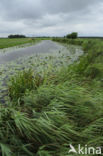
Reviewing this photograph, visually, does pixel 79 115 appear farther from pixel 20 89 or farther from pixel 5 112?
pixel 20 89

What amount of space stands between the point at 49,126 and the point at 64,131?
223mm

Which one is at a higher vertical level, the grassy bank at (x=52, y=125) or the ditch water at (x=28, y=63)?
the ditch water at (x=28, y=63)

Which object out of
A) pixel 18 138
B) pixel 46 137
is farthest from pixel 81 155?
pixel 18 138
